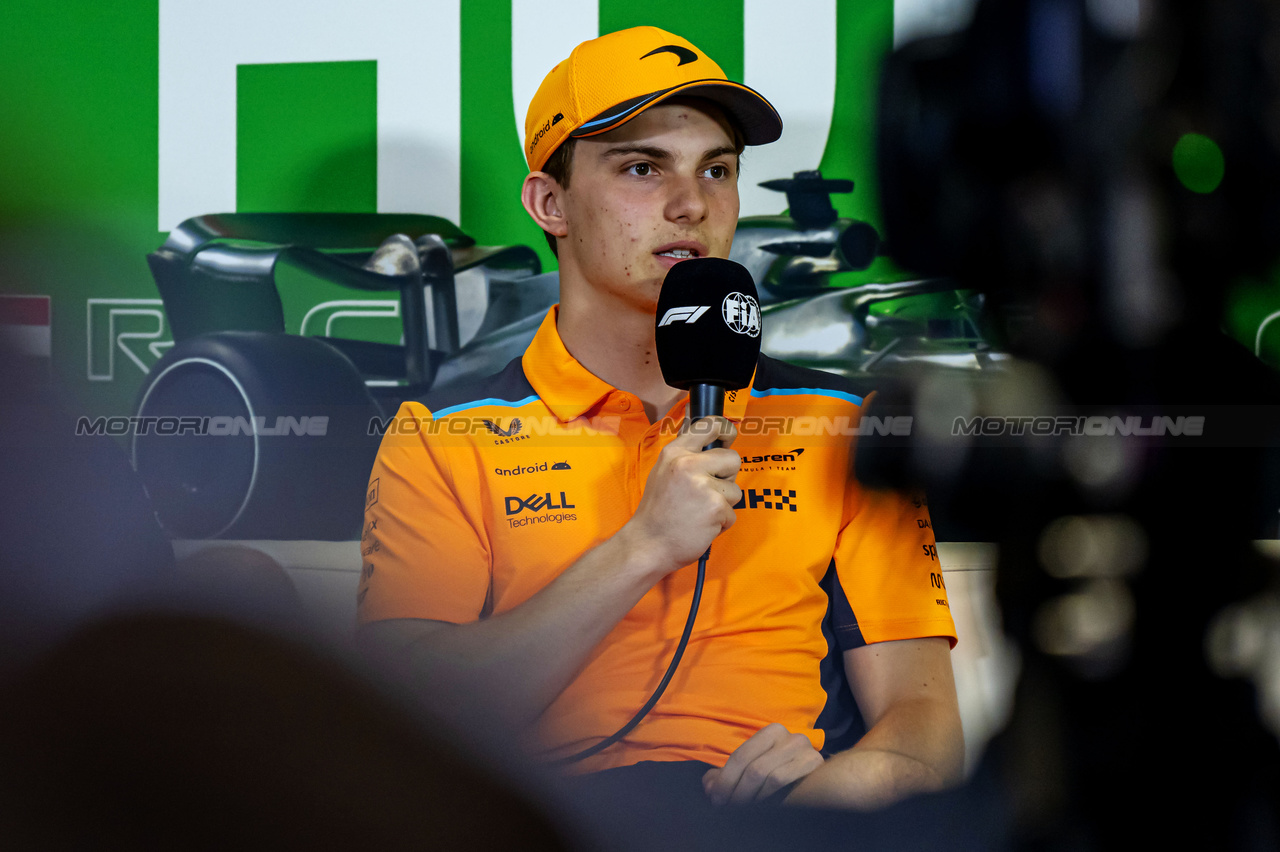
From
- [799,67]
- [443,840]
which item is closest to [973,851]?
[443,840]

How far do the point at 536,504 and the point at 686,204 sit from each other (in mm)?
327

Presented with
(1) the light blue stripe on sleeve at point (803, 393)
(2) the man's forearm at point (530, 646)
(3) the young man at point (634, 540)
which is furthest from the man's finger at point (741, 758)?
(1) the light blue stripe on sleeve at point (803, 393)

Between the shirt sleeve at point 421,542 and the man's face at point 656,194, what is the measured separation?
0.25 m

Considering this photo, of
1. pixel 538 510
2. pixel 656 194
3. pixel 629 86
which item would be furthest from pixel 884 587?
pixel 629 86

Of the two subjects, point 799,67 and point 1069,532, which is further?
point 799,67

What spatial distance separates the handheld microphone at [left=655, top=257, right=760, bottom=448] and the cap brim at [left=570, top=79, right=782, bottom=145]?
0.75 ft

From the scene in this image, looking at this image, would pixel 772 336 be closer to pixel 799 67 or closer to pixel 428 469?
pixel 799 67

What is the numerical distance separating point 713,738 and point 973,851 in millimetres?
427

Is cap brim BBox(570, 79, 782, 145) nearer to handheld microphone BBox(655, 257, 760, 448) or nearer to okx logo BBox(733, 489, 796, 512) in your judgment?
handheld microphone BBox(655, 257, 760, 448)

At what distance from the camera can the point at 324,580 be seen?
1.20 m

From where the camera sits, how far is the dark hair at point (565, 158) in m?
0.99

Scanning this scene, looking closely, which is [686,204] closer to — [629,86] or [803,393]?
[629,86]

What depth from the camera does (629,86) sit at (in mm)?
927

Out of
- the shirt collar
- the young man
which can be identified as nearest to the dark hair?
the young man
